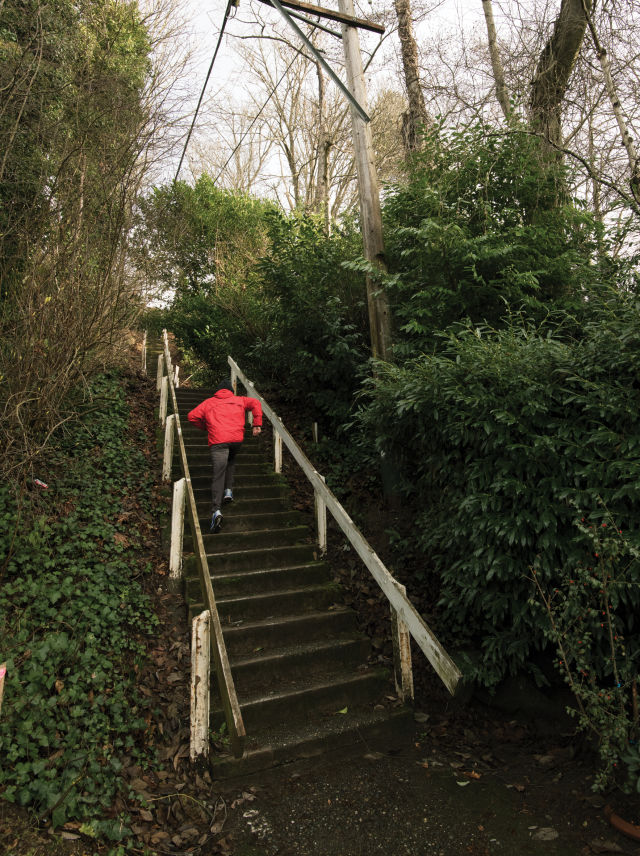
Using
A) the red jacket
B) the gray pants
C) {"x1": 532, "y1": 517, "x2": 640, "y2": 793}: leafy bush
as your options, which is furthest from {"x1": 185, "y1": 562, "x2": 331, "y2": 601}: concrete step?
{"x1": 532, "y1": 517, "x2": 640, "y2": 793}: leafy bush

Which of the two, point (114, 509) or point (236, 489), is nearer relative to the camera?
point (114, 509)

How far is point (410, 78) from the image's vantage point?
771cm

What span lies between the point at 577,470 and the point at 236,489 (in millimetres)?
4483

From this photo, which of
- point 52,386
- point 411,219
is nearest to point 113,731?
point 52,386

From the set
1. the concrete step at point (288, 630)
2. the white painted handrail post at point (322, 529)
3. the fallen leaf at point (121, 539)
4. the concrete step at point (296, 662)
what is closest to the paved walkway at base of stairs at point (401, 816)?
the concrete step at point (296, 662)

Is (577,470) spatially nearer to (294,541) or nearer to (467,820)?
(467,820)

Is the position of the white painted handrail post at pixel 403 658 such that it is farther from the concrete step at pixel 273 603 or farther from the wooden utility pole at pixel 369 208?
the wooden utility pole at pixel 369 208

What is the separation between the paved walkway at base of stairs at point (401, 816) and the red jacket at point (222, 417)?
3.67m

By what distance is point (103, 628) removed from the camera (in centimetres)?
407

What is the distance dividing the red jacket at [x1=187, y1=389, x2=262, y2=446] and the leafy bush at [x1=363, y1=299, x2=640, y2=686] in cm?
256

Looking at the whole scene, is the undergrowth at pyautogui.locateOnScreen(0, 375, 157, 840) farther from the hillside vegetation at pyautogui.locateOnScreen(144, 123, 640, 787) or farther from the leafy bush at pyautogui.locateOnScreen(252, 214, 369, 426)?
the leafy bush at pyautogui.locateOnScreen(252, 214, 369, 426)

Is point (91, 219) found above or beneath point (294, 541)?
above

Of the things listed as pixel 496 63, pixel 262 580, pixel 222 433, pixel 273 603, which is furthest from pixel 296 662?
pixel 496 63

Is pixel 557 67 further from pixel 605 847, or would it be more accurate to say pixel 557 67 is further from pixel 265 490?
pixel 605 847
